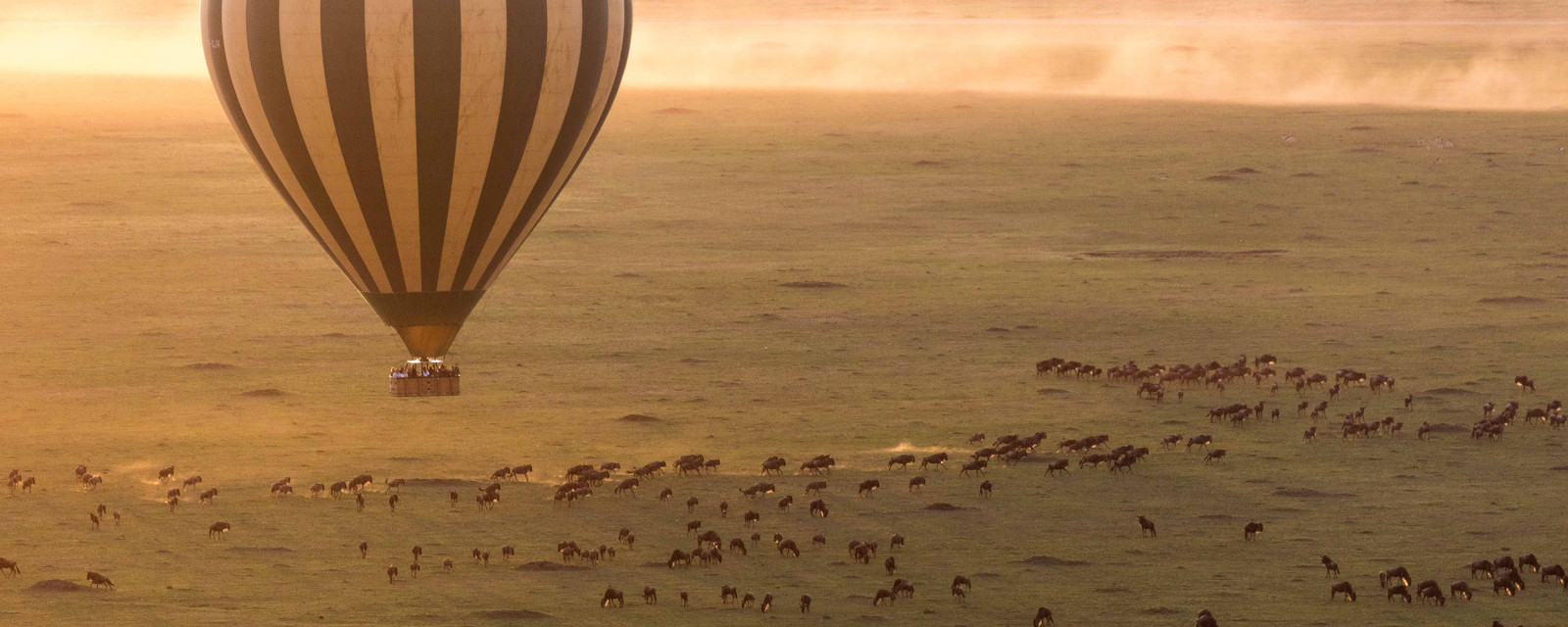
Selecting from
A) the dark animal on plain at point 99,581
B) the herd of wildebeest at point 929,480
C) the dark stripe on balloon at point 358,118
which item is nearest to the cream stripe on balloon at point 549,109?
the dark stripe on balloon at point 358,118

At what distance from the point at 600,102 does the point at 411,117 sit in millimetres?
3583

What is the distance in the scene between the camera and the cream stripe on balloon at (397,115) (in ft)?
113

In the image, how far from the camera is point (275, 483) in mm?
42156

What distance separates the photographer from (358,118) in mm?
34812

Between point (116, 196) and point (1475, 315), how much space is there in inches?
2039

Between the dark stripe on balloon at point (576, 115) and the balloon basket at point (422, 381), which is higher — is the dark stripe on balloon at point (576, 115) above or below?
above

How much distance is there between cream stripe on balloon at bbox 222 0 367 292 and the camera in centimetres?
3450

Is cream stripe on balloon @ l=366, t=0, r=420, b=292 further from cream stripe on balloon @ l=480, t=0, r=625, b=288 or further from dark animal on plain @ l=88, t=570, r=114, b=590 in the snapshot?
dark animal on plain @ l=88, t=570, r=114, b=590

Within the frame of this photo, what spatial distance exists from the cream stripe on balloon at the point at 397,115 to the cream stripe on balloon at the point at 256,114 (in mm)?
1002

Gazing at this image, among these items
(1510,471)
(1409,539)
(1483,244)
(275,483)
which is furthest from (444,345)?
(1483,244)

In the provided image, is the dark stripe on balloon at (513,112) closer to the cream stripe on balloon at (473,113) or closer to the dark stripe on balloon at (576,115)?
the cream stripe on balloon at (473,113)

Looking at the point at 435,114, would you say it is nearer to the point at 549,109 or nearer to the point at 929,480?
the point at 549,109

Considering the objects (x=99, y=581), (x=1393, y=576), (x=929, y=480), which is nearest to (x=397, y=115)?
(x=99, y=581)

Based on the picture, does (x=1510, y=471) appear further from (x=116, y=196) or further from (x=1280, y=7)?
(x=1280, y=7)
